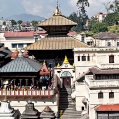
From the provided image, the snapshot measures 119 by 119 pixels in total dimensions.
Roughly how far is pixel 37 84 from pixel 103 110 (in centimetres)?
861

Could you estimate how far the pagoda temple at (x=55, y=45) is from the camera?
51469mm

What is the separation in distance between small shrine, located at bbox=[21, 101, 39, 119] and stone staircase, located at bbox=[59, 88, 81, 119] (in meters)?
2.82

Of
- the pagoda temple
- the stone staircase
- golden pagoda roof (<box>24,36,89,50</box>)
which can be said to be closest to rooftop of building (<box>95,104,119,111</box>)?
the stone staircase

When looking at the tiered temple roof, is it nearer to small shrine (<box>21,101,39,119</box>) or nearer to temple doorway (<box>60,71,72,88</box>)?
temple doorway (<box>60,71,72,88</box>)

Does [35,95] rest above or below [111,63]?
below

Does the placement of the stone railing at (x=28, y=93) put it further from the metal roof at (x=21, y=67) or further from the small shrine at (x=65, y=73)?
the small shrine at (x=65, y=73)

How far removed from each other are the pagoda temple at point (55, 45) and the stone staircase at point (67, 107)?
7140mm

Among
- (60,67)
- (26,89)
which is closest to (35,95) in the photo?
(26,89)

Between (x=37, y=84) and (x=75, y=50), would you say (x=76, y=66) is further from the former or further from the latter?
(x=37, y=84)

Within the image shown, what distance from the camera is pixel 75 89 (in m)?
43.4

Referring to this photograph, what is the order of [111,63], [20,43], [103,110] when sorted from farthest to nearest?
[20,43] → [111,63] → [103,110]

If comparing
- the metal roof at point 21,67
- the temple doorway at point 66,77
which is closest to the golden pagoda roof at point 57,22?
the temple doorway at point 66,77

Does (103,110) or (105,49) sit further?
(105,49)

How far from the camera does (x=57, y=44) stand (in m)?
52.0
